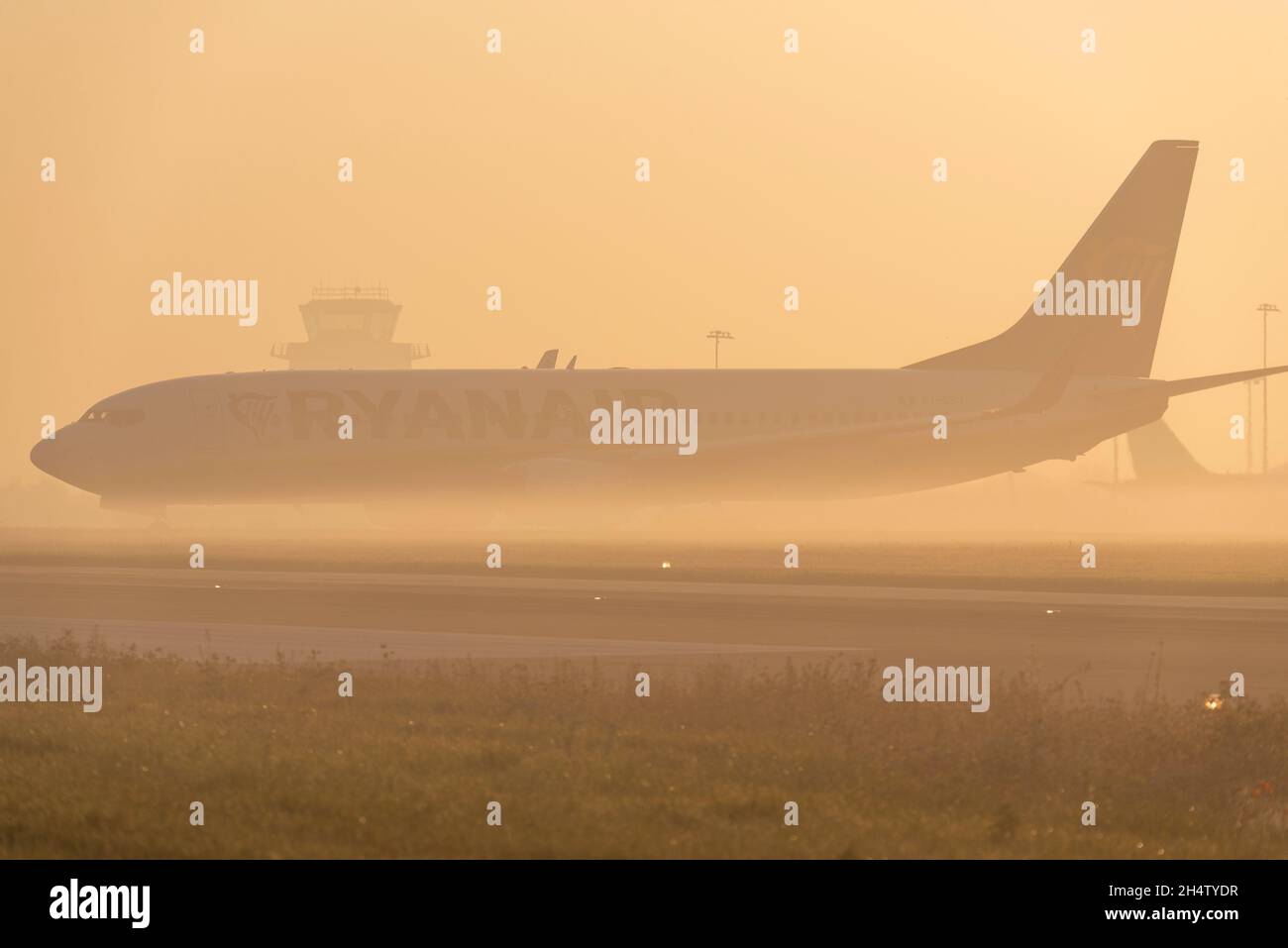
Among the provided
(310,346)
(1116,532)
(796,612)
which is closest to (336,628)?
(796,612)

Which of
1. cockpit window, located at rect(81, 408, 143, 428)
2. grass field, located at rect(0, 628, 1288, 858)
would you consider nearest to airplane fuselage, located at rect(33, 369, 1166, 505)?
cockpit window, located at rect(81, 408, 143, 428)

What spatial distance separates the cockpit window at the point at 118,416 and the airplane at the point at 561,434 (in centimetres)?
5

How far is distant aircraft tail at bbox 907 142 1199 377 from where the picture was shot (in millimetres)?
67938

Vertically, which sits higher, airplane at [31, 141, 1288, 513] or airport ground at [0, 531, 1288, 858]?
airplane at [31, 141, 1288, 513]

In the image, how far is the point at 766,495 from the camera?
212 feet

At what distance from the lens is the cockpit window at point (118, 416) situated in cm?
6256

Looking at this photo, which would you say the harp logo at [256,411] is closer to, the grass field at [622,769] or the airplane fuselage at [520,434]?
the airplane fuselage at [520,434]

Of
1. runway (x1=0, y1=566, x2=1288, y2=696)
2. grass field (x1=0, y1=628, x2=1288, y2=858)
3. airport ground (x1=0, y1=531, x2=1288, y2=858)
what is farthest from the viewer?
runway (x1=0, y1=566, x2=1288, y2=696)

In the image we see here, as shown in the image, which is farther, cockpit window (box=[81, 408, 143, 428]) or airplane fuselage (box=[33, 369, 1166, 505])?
cockpit window (box=[81, 408, 143, 428])

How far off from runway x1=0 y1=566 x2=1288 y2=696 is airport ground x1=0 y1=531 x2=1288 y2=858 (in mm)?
149

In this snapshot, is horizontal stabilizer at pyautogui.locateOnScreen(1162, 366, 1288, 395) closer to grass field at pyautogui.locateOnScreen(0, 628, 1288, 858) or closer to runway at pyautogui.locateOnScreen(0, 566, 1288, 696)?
runway at pyautogui.locateOnScreen(0, 566, 1288, 696)

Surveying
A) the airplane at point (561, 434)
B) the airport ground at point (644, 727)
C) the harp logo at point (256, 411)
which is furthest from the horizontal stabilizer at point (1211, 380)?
the harp logo at point (256, 411)

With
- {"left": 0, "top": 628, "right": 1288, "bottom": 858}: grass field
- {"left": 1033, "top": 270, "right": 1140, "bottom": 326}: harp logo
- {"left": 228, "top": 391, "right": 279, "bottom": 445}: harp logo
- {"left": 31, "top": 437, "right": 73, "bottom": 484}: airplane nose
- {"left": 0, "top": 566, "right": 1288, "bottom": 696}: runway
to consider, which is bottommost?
{"left": 0, "top": 628, "right": 1288, "bottom": 858}: grass field

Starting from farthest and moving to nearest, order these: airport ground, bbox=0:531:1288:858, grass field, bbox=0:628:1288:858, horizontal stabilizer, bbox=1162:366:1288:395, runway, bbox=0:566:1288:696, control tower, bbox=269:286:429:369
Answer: control tower, bbox=269:286:429:369 → horizontal stabilizer, bbox=1162:366:1288:395 → runway, bbox=0:566:1288:696 → airport ground, bbox=0:531:1288:858 → grass field, bbox=0:628:1288:858
